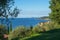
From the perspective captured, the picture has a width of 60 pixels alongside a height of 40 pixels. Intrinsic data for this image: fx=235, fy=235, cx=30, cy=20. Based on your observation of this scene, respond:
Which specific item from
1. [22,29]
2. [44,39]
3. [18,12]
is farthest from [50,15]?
[18,12]

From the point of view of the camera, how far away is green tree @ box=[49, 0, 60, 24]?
126 ft

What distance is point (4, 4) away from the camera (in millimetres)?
13930

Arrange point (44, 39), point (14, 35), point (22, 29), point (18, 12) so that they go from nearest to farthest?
point (18, 12)
point (44, 39)
point (14, 35)
point (22, 29)

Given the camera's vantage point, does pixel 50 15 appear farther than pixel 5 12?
Yes

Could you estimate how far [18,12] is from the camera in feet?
47.8

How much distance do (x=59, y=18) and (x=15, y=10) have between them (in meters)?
25.0

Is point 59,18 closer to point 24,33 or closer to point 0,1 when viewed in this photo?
point 24,33

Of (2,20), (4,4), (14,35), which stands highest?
(4,4)

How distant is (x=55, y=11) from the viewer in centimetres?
3894

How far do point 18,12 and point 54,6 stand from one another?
82.3 feet

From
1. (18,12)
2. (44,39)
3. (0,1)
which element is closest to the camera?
(0,1)

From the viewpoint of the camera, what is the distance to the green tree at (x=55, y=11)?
38.5 m

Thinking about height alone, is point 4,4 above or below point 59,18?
above

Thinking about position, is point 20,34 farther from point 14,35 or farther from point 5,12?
point 5,12
